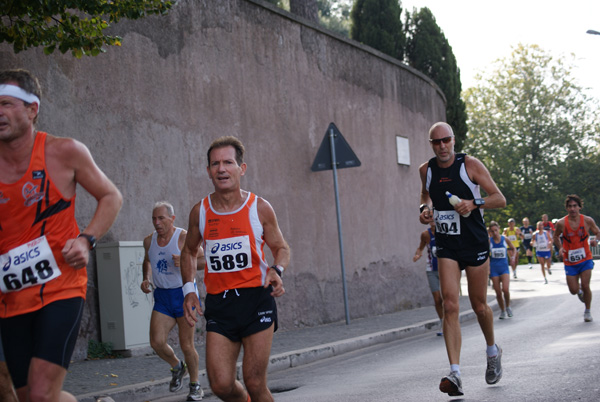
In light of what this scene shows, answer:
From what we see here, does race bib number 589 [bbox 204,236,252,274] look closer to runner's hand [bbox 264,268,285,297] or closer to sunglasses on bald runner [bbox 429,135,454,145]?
runner's hand [bbox 264,268,285,297]

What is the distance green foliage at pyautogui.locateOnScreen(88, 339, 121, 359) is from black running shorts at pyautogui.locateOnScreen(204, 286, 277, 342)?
5715 millimetres

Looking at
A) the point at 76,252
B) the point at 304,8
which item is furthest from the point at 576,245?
the point at 76,252

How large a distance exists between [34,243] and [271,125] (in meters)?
10.9

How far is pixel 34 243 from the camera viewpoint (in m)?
3.95

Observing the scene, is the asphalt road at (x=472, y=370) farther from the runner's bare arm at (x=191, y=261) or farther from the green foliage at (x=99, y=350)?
the green foliage at (x=99, y=350)

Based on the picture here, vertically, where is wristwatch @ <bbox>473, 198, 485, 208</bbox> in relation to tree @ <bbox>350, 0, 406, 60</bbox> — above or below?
below

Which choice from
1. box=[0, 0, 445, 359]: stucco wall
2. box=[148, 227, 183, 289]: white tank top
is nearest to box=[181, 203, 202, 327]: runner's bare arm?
box=[148, 227, 183, 289]: white tank top

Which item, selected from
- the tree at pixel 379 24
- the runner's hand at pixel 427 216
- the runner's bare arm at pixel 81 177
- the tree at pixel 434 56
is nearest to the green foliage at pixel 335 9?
the tree at pixel 434 56

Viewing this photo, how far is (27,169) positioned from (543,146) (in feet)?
179

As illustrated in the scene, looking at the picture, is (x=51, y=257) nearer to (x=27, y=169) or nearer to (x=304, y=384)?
(x=27, y=169)

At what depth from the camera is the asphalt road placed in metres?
6.91

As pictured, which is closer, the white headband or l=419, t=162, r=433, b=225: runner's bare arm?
the white headband

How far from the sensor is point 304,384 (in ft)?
28.2

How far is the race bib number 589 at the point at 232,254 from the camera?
17.4ft
